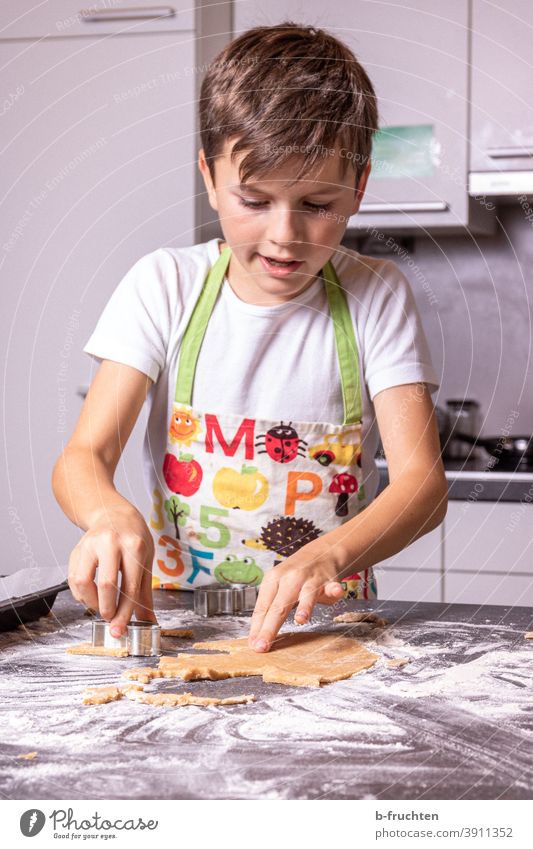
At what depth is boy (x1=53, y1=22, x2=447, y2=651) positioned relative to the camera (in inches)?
38.9

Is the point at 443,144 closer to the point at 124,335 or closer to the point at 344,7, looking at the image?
the point at 344,7

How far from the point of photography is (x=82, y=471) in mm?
992

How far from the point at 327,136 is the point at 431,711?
23.6 inches

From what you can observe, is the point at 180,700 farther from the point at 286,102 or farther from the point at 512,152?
the point at 512,152

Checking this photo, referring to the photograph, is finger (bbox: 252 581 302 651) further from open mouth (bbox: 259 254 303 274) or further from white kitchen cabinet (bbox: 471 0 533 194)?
white kitchen cabinet (bbox: 471 0 533 194)

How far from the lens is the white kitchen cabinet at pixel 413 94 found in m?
2.06

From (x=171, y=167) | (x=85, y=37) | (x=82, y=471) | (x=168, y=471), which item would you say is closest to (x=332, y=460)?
(x=168, y=471)

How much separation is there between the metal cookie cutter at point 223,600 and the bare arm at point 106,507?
3.6 inches

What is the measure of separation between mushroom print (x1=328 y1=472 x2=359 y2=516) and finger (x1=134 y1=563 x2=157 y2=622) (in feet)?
1.13

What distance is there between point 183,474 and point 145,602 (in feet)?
0.99

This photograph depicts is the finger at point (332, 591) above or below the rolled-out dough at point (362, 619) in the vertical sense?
above

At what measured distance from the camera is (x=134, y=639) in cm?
81

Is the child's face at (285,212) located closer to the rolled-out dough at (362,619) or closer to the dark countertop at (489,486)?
the rolled-out dough at (362,619)

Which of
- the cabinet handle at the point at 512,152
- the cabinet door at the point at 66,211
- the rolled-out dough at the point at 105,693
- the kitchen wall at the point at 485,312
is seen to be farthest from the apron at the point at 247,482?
the kitchen wall at the point at 485,312
